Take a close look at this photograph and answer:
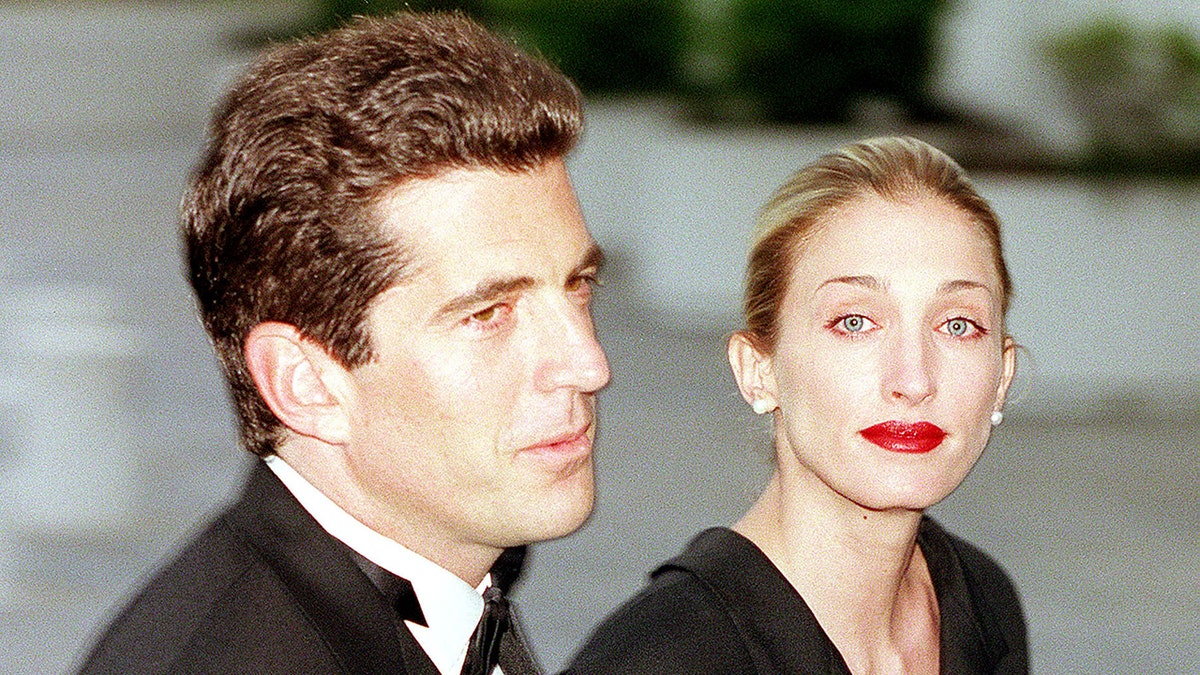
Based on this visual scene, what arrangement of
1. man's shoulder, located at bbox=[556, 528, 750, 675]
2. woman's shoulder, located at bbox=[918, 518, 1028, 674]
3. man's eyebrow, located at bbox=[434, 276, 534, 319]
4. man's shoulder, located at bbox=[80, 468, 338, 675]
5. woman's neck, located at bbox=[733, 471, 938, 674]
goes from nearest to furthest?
1. man's shoulder, located at bbox=[80, 468, 338, 675]
2. man's eyebrow, located at bbox=[434, 276, 534, 319]
3. man's shoulder, located at bbox=[556, 528, 750, 675]
4. woman's neck, located at bbox=[733, 471, 938, 674]
5. woman's shoulder, located at bbox=[918, 518, 1028, 674]

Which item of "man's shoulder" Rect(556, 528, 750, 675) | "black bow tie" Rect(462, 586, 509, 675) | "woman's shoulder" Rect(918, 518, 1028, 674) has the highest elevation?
"black bow tie" Rect(462, 586, 509, 675)

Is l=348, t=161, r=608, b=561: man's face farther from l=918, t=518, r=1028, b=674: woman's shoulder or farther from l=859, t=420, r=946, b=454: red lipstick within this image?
l=918, t=518, r=1028, b=674: woman's shoulder

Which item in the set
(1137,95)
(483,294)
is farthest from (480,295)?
(1137,95)

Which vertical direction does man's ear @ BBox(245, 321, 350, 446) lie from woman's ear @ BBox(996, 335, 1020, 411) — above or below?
above

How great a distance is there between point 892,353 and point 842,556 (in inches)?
13.5

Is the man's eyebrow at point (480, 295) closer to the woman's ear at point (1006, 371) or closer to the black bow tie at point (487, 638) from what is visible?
the black bow tie at point (487, 638)

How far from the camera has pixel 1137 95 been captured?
32.8 ft

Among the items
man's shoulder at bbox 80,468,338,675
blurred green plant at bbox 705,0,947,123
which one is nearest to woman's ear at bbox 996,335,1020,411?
man's shoulder at bbox 80,468,338,675

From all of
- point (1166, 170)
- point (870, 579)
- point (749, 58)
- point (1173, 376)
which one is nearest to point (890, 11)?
point (749, 58)

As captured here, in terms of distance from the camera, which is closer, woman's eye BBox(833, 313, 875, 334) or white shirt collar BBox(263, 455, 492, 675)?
white shirt collar BBox(263, 455, 492, 675)

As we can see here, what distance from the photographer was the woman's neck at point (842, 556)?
2924 mm

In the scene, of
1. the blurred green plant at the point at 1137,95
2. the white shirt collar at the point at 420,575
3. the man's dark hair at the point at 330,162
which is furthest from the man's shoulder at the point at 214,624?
the blurred green plant at the point at 1137,95

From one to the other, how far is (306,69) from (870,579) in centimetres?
122

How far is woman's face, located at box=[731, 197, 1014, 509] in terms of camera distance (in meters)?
2.83
